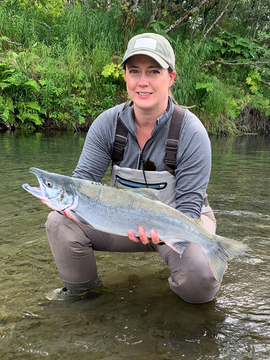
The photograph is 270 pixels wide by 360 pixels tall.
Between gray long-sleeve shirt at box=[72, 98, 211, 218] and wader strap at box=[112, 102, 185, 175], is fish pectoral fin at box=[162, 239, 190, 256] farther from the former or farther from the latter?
wader strap at box=[112, 102, 185, 175]

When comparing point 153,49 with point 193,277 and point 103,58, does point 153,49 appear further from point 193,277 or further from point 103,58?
point 103,58

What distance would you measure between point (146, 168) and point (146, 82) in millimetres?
627

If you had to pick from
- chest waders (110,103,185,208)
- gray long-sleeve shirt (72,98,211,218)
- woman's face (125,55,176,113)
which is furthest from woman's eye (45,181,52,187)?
woman's face (125,55,176,113)

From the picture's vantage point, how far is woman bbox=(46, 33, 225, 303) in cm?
233

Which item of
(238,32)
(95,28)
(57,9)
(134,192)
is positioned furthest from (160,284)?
(238,32)

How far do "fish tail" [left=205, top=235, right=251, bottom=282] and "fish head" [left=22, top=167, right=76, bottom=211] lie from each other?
3.00ft

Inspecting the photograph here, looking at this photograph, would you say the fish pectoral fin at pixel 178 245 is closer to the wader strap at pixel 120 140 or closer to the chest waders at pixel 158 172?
the chest waders at pixel 158 172

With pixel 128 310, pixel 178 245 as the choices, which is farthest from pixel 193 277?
pixel 128 310

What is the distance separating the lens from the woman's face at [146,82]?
2.48 metres

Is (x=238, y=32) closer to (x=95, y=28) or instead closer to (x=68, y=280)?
(x=95, y=28)

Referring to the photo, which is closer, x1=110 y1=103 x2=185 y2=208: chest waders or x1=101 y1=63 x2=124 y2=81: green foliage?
x1=110 y1=103 x2=185 y2=208: chest waders

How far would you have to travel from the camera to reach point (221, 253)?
2.12 metres

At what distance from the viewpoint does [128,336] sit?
198 cm

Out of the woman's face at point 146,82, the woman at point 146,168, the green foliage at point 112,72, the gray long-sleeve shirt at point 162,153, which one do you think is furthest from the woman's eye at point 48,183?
the green foliage at point 112,72
